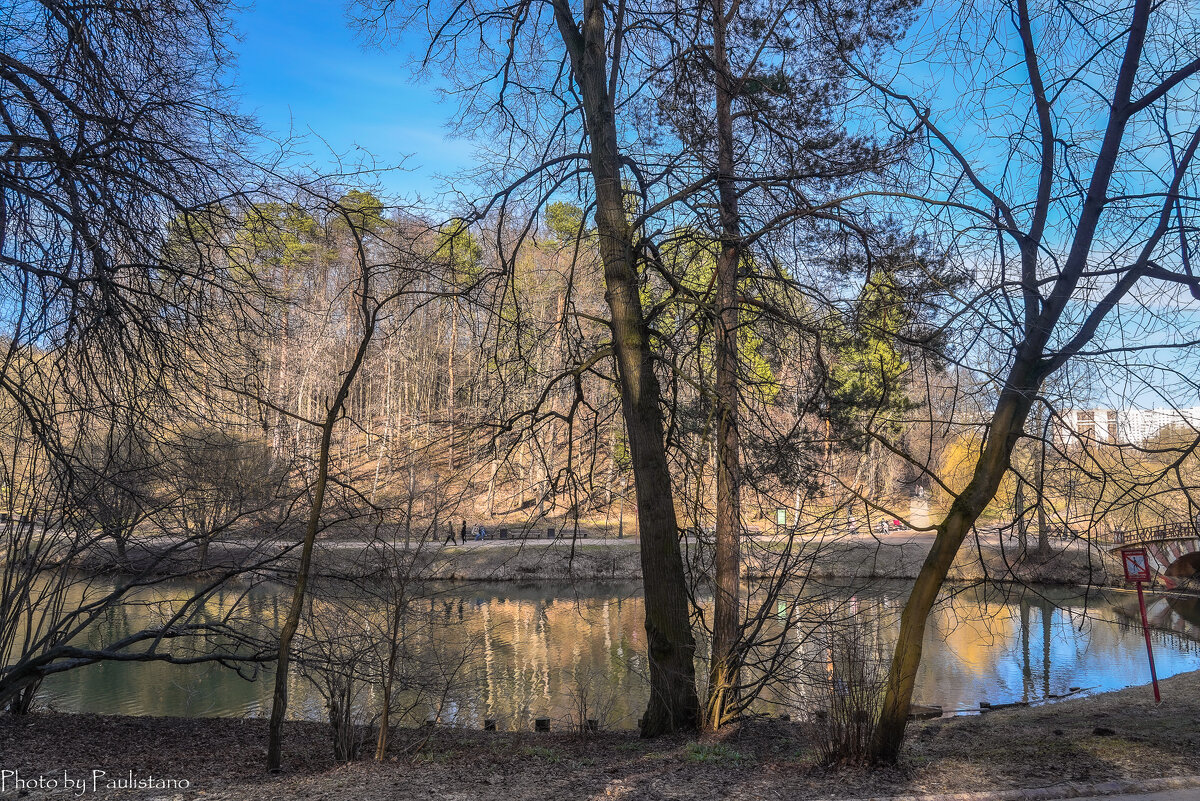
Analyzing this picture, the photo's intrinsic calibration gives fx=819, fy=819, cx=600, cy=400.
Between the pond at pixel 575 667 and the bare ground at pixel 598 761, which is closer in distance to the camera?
the bare ground at pixel 598 761

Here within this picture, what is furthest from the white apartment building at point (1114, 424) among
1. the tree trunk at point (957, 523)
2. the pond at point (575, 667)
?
the pond at point (575, 667)

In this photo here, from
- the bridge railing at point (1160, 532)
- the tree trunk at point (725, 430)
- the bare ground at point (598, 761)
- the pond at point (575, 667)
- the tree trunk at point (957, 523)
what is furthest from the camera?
the pond at point (575, 667)

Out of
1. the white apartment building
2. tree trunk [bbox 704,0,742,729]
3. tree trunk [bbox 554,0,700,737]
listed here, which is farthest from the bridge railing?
tree trunk [bbox 554,0,700,737]

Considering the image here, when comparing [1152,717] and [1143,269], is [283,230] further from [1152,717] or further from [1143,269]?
[1152,717]

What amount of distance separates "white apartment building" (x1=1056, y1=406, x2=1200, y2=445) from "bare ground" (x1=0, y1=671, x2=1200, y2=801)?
229 centimetres

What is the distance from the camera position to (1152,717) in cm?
833

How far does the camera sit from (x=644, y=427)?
7727mm

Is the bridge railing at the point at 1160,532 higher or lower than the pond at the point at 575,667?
higher

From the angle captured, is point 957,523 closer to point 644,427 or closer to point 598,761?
point 644,427

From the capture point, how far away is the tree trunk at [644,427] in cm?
747

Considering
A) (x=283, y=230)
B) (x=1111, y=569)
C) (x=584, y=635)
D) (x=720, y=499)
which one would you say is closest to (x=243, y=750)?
(x=283, y=230)

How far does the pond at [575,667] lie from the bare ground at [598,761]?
0.87m

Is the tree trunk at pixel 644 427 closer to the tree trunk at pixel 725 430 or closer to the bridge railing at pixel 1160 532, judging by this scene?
the tree trunk at pixel 725 430

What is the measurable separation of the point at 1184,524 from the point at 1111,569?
62.5ft
